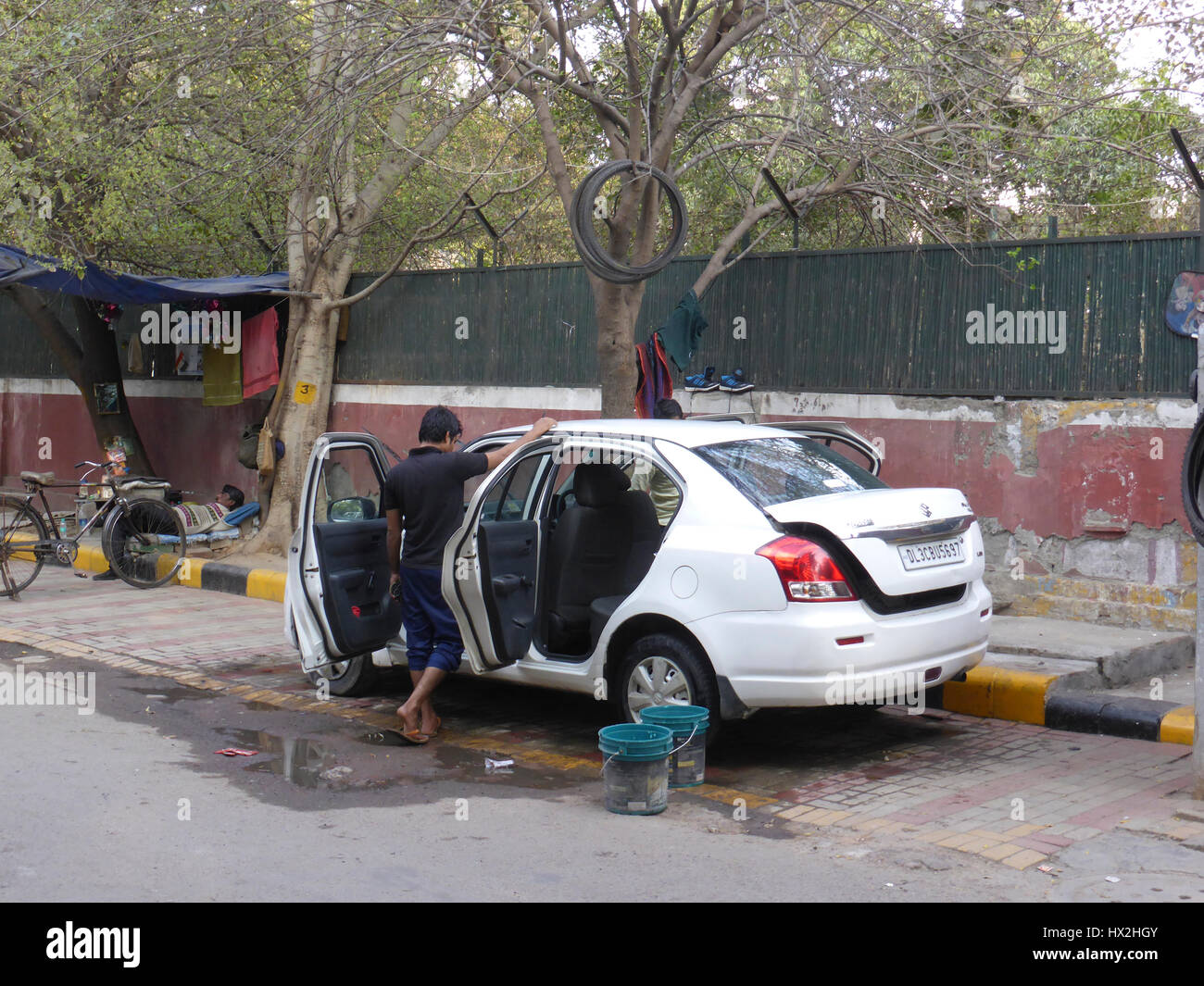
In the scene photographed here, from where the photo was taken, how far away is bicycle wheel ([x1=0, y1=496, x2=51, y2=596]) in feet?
39.4

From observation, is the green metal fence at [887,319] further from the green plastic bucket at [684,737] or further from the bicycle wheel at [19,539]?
the green plastic bucket at [684,737]

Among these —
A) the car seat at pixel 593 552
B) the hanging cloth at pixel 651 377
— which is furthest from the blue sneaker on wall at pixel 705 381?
the car seat at pixel 593 552

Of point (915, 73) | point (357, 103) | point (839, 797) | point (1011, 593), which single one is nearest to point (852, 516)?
point (839, 797)

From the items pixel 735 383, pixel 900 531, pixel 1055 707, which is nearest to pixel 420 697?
pixel 900 531

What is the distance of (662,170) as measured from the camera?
10227 millimetres

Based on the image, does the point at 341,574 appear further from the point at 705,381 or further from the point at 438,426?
the point at 705,381

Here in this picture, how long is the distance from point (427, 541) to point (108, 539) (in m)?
6.79

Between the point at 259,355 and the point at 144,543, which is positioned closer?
the point at 144,543

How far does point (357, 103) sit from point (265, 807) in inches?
248

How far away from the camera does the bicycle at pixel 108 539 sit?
1211 cm

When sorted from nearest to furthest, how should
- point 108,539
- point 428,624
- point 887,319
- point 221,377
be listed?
point 428,624, point 887,319, point 108,539, point 221,377

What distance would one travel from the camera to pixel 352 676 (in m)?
8.34

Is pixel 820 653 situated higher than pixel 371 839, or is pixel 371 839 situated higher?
pixel 820 653
